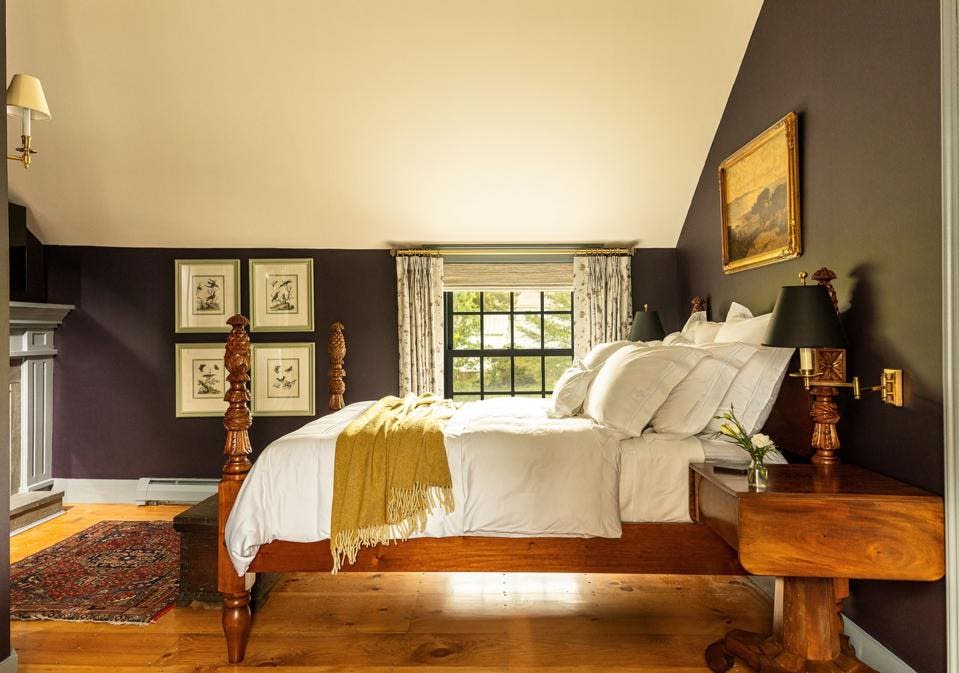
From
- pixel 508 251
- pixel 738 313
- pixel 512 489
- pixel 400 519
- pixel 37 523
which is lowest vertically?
pixel 37 523

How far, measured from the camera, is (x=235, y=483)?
246 centimetres

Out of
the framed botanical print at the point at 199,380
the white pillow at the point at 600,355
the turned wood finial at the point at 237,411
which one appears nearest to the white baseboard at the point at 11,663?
the turned wood finial at the point at 237,411

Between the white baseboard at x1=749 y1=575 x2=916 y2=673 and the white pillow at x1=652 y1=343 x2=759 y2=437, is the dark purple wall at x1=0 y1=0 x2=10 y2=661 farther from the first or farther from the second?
the white baseboard at x1=749 y1=575 x2=916 y2=673

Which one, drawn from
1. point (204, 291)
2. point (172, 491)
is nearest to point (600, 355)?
point (204, 291)

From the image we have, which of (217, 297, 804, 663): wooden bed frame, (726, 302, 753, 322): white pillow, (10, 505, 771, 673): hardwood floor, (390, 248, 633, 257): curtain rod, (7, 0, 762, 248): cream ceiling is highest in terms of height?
(7, 0, 762, 248): cream ceiling

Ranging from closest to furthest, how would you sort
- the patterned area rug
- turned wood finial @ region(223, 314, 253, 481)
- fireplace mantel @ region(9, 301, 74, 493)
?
turned wood finial @ region(223, 314, 253, 481) → the patterned area rug → fireplace mantel @ region(9, 301, 74, 493)

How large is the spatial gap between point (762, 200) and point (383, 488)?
2521mm

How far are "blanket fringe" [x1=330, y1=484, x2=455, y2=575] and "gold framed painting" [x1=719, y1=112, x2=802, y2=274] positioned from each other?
6.87 ft

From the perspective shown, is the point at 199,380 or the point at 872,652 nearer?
the point at 872,652

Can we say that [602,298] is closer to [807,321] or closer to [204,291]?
[807,321]

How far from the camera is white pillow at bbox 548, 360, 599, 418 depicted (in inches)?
121

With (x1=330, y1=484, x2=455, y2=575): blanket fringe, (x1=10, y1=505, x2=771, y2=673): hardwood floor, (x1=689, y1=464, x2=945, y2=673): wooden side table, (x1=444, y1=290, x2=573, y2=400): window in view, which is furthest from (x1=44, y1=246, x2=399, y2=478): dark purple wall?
(x1=689, y1=464, x2=945, y2=673): wooden side table

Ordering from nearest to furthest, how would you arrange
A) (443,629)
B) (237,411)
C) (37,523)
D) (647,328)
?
(237,411), (443,629), (37,523), (647,328)

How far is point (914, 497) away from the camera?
1838 millimetres
